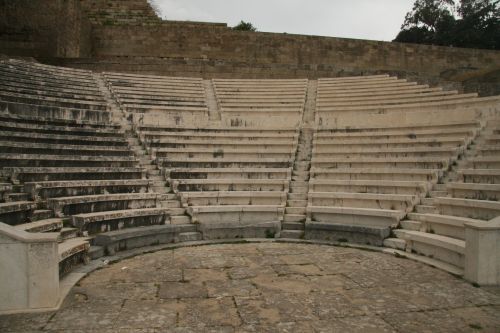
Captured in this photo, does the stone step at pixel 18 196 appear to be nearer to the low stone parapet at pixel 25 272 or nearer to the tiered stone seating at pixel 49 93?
the low stone parapet at pixel 25 272

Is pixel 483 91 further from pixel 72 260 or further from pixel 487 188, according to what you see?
pixel 72 260

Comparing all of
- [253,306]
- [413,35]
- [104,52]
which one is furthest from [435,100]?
[413,35]

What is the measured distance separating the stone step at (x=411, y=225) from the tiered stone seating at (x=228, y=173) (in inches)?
80.8

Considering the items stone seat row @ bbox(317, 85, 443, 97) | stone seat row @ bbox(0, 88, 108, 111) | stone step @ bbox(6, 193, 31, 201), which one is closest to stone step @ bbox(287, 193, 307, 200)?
stone step @ bbox(6, 193, 31, 201)

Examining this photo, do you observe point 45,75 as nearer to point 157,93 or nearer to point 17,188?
point 157,93

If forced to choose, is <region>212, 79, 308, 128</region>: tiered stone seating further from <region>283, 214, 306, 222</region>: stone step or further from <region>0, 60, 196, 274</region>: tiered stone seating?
<region>283, 214, 306, 222</region>: stone step

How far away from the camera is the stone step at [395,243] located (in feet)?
21.5

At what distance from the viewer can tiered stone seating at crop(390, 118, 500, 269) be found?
5.87m

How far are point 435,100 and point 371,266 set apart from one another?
7.96 metres

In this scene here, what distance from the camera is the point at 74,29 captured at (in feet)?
57.2

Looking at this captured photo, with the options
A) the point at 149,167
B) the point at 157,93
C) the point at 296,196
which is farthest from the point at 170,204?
the point at 157,93

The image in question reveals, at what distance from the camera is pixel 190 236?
7.18 meters

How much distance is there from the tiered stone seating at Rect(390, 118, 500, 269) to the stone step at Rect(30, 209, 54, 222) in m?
5.12

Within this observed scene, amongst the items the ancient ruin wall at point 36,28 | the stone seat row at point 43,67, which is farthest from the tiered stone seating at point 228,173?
the ancient ruin wall at point 36,28
